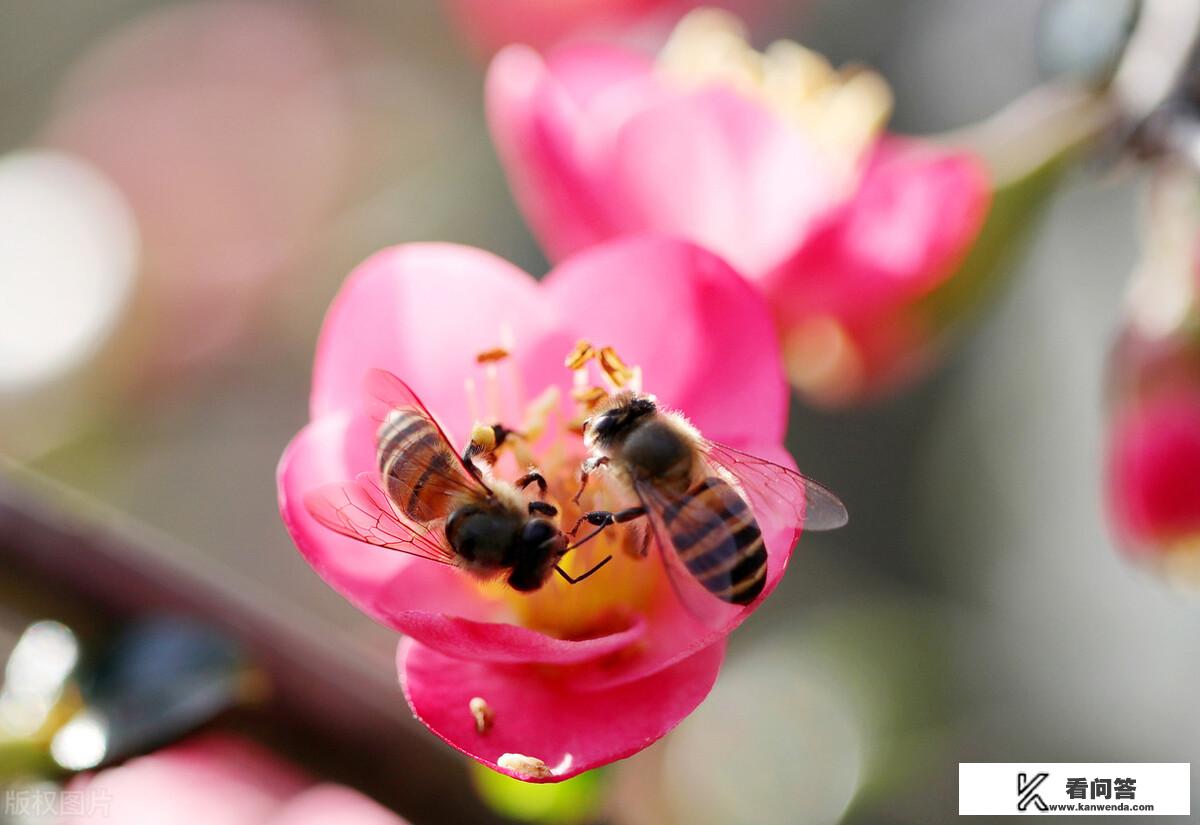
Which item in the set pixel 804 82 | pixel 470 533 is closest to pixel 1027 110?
pixel 804 82

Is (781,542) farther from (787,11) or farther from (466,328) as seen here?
(787,11)

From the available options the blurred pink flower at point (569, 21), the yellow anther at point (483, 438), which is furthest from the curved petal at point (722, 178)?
the blurred pink flower at point (569, 21)

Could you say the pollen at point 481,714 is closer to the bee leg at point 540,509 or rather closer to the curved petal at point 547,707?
the curved petal at point 547,707

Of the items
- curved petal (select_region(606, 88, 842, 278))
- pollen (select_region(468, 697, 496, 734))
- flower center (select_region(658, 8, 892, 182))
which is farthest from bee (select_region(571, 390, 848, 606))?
flower center (select_region(658, 8, 892, 182))

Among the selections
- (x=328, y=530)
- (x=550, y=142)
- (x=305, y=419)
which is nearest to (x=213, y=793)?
(x=328, y=530)

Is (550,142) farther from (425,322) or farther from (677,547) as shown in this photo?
(677,547)
